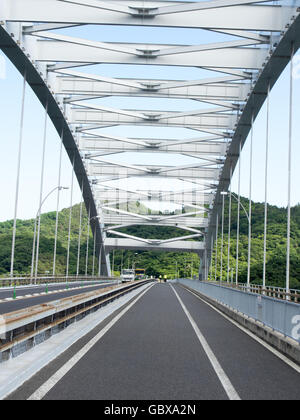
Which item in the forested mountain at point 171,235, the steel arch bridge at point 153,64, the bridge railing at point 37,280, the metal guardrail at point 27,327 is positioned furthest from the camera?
the forested mountain at point 171,235

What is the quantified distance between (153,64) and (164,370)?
23.1 meters

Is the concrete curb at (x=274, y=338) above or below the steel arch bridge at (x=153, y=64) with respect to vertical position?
below

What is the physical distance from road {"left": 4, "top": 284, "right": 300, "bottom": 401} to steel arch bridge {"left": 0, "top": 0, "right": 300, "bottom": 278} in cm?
1537

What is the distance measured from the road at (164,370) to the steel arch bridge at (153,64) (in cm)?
1537

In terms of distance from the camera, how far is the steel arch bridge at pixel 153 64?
25688mm

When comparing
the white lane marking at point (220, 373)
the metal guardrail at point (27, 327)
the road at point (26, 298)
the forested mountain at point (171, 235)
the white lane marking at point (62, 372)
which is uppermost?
the forested mountain at point (171, 235)

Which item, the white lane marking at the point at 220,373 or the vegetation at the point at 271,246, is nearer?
the white lane marking at the point at 220,373

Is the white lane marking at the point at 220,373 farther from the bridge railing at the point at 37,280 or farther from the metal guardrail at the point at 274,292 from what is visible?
the bridge railing at the point at 37,280

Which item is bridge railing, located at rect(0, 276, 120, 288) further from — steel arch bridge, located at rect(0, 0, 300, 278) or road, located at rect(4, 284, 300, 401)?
road, located at rect(4, 284, 300, 401)

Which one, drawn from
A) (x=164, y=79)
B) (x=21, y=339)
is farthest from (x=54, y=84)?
(x=21, y=339)

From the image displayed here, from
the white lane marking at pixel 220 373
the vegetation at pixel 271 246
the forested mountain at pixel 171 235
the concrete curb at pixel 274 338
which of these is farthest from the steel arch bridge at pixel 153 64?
the forested mountain at pixel 171 235

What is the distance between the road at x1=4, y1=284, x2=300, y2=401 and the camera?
732 cm

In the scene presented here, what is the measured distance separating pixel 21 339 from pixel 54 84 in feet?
99.6
